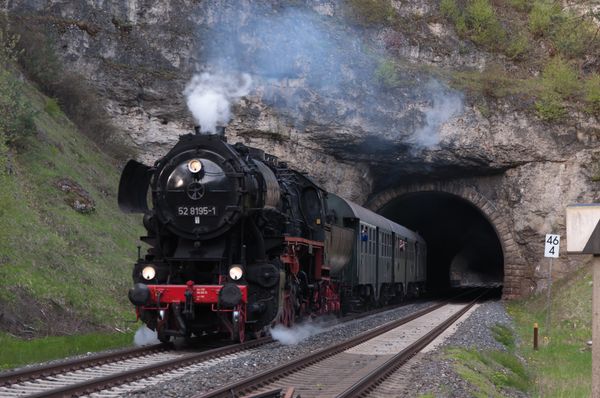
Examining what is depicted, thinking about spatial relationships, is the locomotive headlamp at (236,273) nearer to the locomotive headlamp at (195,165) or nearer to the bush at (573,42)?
the locomotive headlamp at (195,165)

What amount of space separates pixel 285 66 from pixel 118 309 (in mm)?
15917

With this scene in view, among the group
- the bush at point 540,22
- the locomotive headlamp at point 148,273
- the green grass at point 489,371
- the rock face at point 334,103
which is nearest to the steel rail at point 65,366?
the locomotive headlamp at point 148,273

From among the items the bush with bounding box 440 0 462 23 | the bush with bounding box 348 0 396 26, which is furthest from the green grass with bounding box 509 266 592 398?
the bush with bounding box 348 0 396 26

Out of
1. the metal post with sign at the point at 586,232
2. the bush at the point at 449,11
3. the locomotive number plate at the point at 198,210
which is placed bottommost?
the metal post with sign at the point at 586,232

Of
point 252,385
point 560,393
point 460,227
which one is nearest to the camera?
point 252,385

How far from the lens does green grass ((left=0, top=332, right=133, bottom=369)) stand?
12.1m

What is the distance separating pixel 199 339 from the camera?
15.8 metres

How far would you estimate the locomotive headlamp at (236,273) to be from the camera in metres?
13.7

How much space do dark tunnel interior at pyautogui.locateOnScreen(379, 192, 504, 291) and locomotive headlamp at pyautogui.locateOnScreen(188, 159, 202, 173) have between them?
23471 mm

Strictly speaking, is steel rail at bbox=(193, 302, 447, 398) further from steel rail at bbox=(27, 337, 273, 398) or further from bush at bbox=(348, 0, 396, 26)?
bush at bbox=(348, 0, 396, 26)

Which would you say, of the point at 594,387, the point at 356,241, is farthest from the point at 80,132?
the point at 594,387

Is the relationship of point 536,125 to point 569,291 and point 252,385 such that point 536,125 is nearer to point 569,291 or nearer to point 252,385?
point 569,291

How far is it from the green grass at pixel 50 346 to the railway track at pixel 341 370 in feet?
12.9

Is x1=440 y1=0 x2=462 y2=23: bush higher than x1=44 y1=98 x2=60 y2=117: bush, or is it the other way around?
x1=440 y1=0 x2=462 y2=23: bush
